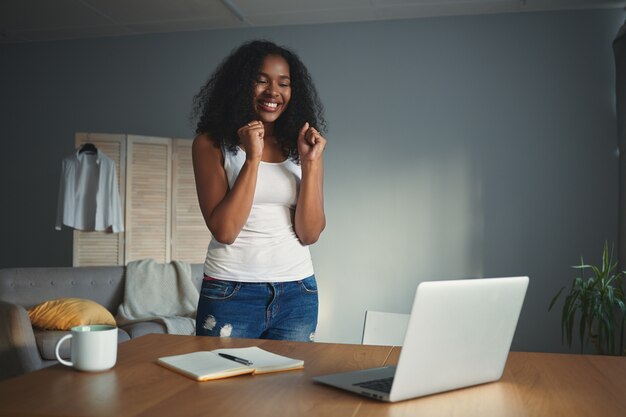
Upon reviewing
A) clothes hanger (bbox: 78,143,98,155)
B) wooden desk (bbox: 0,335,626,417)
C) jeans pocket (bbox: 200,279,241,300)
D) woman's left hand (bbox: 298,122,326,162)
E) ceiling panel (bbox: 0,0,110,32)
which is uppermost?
ceiling panel (bbox: 0,0,110,32)

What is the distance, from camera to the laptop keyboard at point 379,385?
→ 98cm

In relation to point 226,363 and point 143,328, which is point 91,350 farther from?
point 143,328

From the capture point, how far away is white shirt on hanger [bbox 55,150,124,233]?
470 cm

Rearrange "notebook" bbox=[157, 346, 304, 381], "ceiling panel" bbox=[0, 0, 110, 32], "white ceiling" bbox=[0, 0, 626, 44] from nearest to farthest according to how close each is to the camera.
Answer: "notebook" bbox=[157, 346, 304, 381] < "white ceiling" bbox=[0, 0, 626, 44] < "ceiling panel" bbox=[0, 0, 110, 32]

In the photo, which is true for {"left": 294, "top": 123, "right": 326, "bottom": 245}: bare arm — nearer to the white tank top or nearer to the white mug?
the white tank top

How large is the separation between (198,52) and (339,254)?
201cm

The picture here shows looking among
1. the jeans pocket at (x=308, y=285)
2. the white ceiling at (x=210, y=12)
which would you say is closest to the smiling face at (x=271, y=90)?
the jeans pocket at (x=308, y=285)

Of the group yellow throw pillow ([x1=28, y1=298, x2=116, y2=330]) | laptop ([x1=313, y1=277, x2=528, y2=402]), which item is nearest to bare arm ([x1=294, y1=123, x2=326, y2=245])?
laptop ([x1=313, y1=277, x2=528, y2=402])

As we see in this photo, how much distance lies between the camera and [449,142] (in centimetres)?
482

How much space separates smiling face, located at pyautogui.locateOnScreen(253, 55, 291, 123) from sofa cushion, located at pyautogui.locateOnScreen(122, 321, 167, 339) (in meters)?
2.33

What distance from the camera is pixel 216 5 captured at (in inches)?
184

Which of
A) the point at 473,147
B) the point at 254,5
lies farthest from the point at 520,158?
the point at 254,5

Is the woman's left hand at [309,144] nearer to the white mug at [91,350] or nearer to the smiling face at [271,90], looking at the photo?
the smiling face at [271,90]

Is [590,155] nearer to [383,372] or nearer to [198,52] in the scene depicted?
[198,52]
